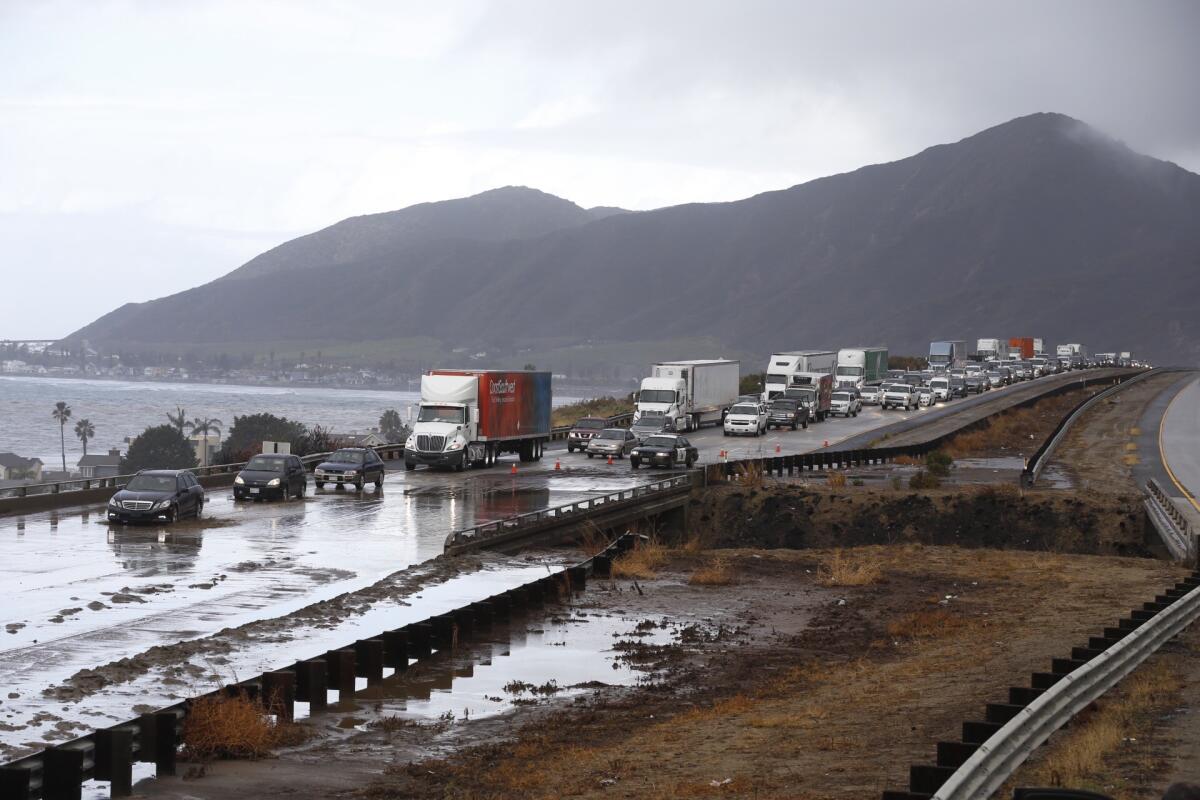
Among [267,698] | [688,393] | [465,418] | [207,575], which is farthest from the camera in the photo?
[688,393]

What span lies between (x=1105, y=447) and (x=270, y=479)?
4372cm

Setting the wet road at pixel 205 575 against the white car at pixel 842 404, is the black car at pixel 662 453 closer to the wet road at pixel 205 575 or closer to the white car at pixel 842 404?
the wet road at pixel 205 575

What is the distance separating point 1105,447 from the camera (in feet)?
247

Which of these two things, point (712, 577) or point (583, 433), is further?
point (583, 433)

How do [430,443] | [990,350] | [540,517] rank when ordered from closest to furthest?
[540,517] < [430,443] < [990,350]

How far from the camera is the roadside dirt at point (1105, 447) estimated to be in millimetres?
57969

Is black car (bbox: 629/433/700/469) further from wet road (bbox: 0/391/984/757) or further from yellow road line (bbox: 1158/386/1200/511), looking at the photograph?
yellow road line (bbox: 1158/386/1200/511)

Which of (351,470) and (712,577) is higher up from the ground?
(351,470)

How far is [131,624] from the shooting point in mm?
25375

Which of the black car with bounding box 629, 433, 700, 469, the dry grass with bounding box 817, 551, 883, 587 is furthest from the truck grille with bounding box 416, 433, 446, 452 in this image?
the dry grass with bounding box 817, 551, 883, 587

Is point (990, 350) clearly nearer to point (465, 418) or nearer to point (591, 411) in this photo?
point (591, 411)

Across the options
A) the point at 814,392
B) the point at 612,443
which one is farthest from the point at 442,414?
the point at 814,392

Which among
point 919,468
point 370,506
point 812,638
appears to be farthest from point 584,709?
point 919,468

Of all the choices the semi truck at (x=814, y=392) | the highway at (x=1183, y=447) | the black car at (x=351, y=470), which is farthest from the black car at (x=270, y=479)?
the semi truck at (x=814, y=392)
